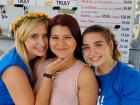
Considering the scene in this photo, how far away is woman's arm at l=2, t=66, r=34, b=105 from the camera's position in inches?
58.7

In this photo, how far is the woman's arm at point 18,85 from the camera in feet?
4.90

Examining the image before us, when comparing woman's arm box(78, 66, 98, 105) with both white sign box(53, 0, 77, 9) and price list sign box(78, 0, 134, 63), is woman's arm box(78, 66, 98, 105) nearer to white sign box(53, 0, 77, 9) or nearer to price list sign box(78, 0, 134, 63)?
price list sign box(78, 0, 134, 63)

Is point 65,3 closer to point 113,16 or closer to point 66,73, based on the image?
point 113,16

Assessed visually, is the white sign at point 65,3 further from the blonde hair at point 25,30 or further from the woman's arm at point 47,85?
the woman's arm at point 47,85

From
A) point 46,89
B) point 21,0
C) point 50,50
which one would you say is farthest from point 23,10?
point 46,89

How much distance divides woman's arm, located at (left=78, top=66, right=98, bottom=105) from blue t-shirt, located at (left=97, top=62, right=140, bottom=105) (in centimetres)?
4

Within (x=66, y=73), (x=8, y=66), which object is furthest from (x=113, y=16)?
(x=8, y=66)

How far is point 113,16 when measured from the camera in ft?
8.96

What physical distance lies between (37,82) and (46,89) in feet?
0.44

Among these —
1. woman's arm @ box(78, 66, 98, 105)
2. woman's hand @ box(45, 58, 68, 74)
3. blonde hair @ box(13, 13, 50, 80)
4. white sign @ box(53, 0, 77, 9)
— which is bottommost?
woman's arm @ box(78, 66, 98, 105)

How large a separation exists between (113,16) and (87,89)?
1.40 meters

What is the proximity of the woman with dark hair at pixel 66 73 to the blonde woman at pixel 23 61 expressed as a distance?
A: 0.06 meters

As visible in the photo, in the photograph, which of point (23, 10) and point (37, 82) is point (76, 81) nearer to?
point (37, 82)

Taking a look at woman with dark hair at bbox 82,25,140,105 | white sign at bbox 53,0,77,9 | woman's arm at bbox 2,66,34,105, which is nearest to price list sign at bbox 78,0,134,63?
white sign at bbox 53,0,77,9
